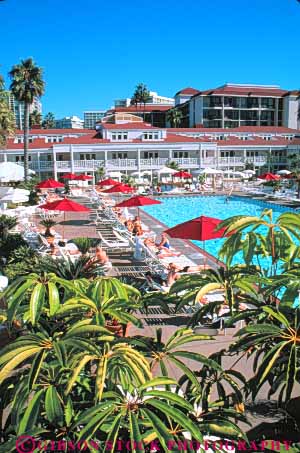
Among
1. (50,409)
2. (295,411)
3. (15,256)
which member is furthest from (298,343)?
(15,256)

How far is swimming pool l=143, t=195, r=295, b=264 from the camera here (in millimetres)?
26031

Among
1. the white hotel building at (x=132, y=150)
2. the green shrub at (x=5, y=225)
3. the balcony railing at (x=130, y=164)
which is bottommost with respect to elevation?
the green shrub at (x=5, y=225)

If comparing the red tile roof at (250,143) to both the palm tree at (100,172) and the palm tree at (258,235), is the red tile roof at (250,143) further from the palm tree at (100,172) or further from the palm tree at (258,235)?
the palm tree at (258,235)

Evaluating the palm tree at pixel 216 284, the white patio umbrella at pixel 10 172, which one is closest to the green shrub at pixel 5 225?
the white patio umbrella at pixel 10 172

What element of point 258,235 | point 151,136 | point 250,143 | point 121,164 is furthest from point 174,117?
point 258,235

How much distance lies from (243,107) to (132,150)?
42.4 m

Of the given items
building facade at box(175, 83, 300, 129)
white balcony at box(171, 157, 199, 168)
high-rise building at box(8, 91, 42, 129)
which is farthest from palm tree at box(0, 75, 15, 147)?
building facade at box(175, 83, 300, 129)

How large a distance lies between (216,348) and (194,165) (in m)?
39.7

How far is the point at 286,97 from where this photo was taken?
79.9 metres

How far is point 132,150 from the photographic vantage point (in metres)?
44.8

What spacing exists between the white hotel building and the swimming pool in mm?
11848

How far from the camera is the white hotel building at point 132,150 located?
43062 mm

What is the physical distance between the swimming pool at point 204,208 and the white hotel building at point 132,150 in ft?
38.9

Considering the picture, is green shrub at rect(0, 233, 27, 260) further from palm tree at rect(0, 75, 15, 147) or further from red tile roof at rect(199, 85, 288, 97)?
red tile roof at rect(199, 85, 288, 97)
